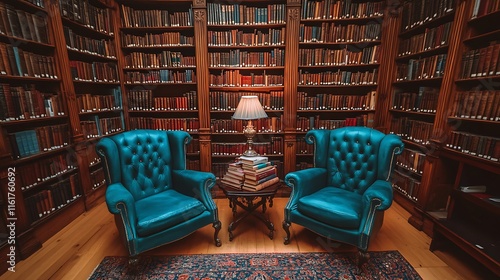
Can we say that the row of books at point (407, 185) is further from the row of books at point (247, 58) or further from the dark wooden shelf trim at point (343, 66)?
the row of books at point (247, 58)

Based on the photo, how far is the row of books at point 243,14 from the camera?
3.01m

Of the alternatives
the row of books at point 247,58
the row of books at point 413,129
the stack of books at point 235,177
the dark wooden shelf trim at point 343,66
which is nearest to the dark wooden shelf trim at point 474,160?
the row of books at point 413,129

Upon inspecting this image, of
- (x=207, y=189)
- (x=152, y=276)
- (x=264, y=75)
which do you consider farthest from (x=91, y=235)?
(x=264, y=75)

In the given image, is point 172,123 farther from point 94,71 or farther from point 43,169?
point 43,169

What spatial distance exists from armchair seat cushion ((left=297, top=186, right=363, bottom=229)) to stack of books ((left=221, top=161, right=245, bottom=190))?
59cm

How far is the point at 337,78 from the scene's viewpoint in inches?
125

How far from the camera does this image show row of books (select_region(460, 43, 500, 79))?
1.81 m

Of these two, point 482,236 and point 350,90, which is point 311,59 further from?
point 482,236

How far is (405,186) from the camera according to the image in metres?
2.80

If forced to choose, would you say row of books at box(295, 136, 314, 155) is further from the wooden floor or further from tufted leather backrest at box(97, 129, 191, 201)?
tufted leather backrest at box(97, 129, 191, 201)

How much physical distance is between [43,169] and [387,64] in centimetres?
426

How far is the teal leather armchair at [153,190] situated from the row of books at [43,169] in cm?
82

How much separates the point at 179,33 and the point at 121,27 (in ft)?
2.67

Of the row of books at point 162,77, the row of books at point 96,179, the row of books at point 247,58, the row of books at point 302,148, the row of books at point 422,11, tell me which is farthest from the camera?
the row of books at point 302,148
